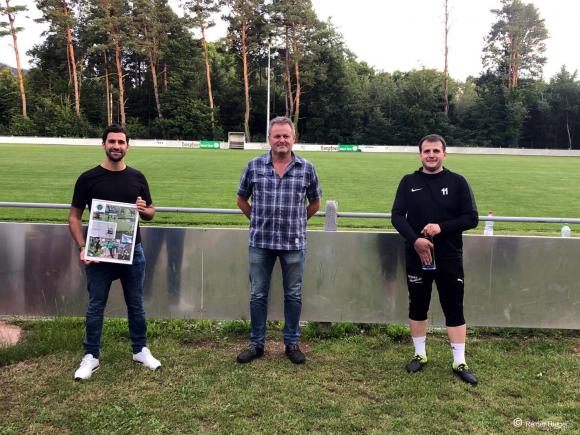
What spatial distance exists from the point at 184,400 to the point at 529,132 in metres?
64.7

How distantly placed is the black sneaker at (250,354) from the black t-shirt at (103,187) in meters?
1.46

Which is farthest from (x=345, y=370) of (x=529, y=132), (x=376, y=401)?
(x=529, y=132)

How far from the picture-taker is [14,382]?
3359 millimetres

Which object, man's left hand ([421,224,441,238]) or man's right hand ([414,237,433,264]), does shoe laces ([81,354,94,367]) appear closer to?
man's right hand ([414,237,433,264])

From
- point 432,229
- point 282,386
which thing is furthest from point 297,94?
point 282,386

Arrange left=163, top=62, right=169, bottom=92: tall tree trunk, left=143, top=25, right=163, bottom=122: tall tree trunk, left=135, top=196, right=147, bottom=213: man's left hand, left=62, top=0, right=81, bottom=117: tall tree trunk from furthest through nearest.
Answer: left=163, top=62, right=169, bottom=92: tall tree trunk → left=143, top=25, right=163, bottom=122: tall tree trunk → left=62, top=0, right=81, bottom=117: tall tree trunk → left=135, top=196, right=147, bottom=213: man's left hand

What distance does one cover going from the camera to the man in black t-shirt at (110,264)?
11.3ft

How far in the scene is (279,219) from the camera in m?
3.70

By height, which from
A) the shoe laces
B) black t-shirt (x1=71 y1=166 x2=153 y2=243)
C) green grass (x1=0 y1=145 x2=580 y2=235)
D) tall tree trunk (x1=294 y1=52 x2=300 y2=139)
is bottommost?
the shoe laces

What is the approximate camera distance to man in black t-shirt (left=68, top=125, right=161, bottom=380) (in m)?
3.44

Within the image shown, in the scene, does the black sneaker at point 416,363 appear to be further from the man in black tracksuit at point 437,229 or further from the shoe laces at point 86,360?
the shoe laces at point 86,360

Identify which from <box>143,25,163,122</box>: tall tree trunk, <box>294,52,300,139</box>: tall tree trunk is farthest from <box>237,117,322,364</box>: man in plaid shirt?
<box>143,25,163,122</box>: tall tree trunk

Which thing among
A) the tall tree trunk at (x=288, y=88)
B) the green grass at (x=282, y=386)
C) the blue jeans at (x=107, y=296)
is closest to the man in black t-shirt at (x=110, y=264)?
the blue jeans at (x=107, y=296)

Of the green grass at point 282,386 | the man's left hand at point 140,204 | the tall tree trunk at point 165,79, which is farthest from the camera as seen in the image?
the tall tree trunk at point 165,79
